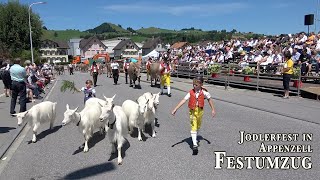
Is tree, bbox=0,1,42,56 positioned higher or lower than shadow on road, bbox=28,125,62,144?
higher

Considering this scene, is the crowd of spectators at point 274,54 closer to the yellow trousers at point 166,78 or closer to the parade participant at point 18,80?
the yellow trousers at point 166,78

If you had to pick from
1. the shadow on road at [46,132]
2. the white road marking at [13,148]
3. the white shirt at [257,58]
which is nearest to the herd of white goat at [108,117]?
the shadow on road at [46,132]

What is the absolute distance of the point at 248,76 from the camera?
1959 centimetres

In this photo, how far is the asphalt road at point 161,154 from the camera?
6340 millimetres

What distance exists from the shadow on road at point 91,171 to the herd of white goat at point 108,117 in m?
0.26

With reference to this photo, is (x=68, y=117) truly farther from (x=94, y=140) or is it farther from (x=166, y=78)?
(x=166, y=78)

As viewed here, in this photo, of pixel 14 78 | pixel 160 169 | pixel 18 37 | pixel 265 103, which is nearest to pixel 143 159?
pixel 160 169

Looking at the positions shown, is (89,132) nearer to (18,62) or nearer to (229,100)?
(18,62)

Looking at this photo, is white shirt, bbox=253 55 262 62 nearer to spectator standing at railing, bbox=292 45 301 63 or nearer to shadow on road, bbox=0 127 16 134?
spectator standing at railing, bbox=292 45 301 63

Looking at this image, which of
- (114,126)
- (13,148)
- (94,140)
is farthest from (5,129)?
(114,126)

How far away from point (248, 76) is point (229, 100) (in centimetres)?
490

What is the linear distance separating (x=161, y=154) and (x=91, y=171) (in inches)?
63.1

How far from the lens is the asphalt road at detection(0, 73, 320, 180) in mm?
6340

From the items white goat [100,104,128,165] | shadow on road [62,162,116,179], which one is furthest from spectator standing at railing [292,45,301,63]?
shadow on road [62,162,116,179]
